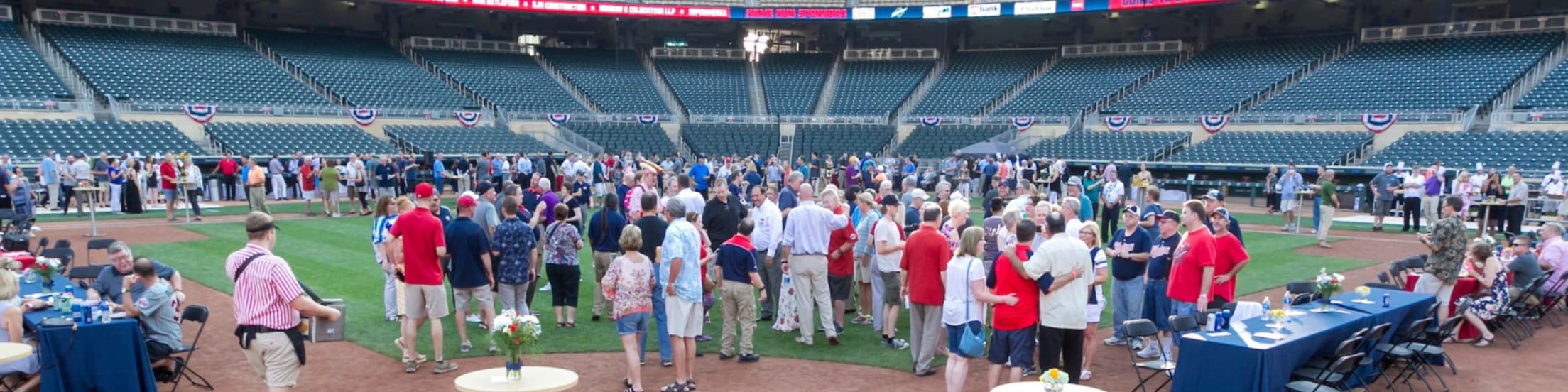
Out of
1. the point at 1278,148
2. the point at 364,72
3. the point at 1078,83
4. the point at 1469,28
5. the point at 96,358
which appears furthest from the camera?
the point at 1078,83

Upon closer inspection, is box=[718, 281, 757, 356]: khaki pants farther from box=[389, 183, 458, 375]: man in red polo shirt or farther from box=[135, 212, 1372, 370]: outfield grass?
box=[389, 183, 458, 375]: man in red polo shirt

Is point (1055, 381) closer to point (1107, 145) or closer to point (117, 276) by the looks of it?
point (117, 276)

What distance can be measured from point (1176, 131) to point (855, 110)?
591 inches

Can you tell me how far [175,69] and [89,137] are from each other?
887 centimetres

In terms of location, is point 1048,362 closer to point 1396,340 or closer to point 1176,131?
point 1396,340

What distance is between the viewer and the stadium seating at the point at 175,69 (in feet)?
A: 107

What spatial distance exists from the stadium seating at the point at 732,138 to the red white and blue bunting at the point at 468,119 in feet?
28.4

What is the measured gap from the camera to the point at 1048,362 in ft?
24.0

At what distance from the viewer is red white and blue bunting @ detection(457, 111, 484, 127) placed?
37188 mm

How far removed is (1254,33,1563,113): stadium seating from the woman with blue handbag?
30651 millimetres

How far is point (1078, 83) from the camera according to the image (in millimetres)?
42969

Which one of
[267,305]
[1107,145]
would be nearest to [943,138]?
[1107,145]

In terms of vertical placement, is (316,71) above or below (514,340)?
above

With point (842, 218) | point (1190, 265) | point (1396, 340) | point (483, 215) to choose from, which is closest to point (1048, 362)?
point (1190, 265)
